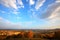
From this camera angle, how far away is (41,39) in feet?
50.6

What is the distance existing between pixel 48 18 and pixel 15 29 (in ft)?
3.29

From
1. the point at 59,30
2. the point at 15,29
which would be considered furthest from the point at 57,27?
the point at 15,29

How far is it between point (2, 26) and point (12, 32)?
35 cm

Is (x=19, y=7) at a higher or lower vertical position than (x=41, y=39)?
higher

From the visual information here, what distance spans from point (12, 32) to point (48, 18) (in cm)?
112

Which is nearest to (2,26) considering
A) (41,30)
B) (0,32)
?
(0,32)

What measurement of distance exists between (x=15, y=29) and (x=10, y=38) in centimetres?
29

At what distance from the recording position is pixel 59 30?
50.6 feet

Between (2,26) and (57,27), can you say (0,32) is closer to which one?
(2,26)

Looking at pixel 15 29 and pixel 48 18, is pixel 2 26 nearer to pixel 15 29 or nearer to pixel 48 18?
pixel 15 29

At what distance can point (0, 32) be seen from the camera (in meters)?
15.5

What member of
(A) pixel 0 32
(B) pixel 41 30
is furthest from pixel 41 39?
(A) pixel 0 32

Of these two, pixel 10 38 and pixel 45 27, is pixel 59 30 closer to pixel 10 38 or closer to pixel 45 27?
pixel 45 27

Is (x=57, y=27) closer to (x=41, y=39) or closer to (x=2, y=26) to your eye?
(x=41, y=39)
